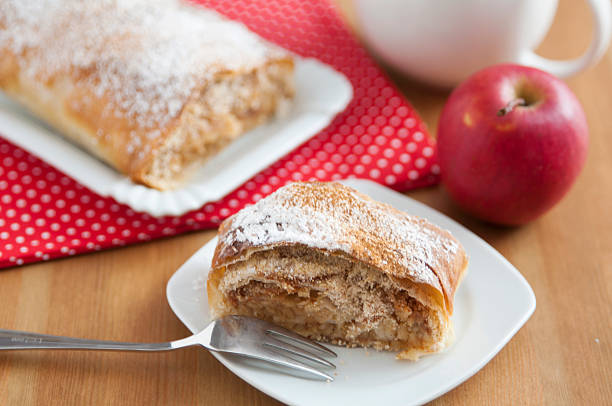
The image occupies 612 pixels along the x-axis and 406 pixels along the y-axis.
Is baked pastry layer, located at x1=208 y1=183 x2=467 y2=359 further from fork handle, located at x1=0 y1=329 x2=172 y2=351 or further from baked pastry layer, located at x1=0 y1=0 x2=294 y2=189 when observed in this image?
baked pastry layer, located at x1=0 y1=0 x2=294 y2=189

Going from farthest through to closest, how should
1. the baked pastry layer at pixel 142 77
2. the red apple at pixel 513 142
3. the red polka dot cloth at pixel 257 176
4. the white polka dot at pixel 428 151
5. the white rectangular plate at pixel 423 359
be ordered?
the white polka dot at pixel 428 151 < the baked pastry layer at pixel 142 77 < the red polka dot cloth at pixel 257 176 < the red apple at pixel 513 142 < the white rectangular plate at pixel 423 359

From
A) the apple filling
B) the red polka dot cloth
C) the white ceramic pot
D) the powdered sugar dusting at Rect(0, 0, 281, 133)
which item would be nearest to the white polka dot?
the red polka dot cloth

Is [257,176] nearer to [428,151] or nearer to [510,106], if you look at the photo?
[428,151]

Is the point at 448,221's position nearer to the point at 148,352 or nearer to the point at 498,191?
the point at 498,191

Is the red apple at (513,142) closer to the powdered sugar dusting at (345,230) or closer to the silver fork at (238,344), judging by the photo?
the powdered sugar dusting at (345,230)

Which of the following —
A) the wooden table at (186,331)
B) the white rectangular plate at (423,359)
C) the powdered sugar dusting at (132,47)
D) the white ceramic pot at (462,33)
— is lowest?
the wooden table at (186,331)

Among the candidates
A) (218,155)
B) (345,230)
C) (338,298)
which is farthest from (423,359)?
(218,155)

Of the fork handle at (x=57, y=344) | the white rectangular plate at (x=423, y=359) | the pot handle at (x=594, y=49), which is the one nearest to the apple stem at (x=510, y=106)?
the white rectangular plate at (x=423, y=359)
